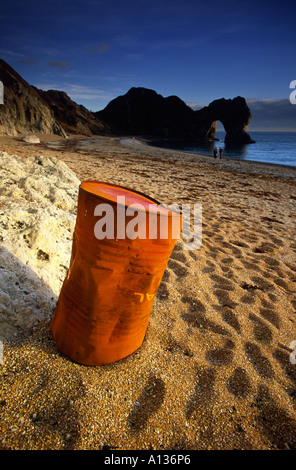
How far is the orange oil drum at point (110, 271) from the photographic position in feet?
4.00

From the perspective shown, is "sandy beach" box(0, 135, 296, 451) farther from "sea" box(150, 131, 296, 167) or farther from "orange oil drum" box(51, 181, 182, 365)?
"sea" box(150, 131, 296, 167)

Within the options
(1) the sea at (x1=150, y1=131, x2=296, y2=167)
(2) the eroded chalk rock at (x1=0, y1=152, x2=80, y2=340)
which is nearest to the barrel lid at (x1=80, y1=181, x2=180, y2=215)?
(2) the eroded chalk rock at (x1=0, y1=152, x2=80, y2=340)

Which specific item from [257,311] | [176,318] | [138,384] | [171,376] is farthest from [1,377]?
[257,311]

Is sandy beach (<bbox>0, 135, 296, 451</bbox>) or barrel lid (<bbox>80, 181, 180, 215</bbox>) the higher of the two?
barrel lid (<bbox>80, 181, 180, 215</bbox>)

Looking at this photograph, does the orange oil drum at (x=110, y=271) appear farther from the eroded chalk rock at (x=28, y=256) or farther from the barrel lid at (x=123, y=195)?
the eroded chalk rock at (x=28, y=256)

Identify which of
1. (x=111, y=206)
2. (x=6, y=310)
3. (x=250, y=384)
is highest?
(x=111, y=206)

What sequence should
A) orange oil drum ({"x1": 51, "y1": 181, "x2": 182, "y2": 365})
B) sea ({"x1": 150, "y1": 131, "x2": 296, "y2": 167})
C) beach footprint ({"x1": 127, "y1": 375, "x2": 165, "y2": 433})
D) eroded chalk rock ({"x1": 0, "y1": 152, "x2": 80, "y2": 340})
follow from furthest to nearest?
sea ({"x1": 150, "y1": 131, "x2": 296, "y2": 167}) < eroded chalk rock ({"x1": 0, "y1": 152, "x2": 80, "y2": 340}) < beach footprint ({"x1": 127, "y1": 375, "x2": 165, "y2": 433}) < orange oil drum ({"x1": 51, "y1": 181, "x2": 182, "y2": 365})

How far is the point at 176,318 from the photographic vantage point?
2.22m

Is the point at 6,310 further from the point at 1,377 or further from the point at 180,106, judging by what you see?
the point at 180,106

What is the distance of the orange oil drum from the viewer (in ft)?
4.00

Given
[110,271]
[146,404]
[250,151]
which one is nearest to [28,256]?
[110,271]

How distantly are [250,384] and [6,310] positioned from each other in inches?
71.9

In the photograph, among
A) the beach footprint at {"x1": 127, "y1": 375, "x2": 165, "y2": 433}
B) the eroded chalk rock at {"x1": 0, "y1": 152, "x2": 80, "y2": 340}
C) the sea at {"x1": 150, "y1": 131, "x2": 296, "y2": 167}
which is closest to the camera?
the beach footprint at {"x1": 127, "y1": 375, "x2": 165, "y2": 433}

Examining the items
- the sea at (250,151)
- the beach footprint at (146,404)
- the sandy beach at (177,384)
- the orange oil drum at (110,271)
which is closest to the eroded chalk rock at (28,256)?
the sandy beach at (177,384)
